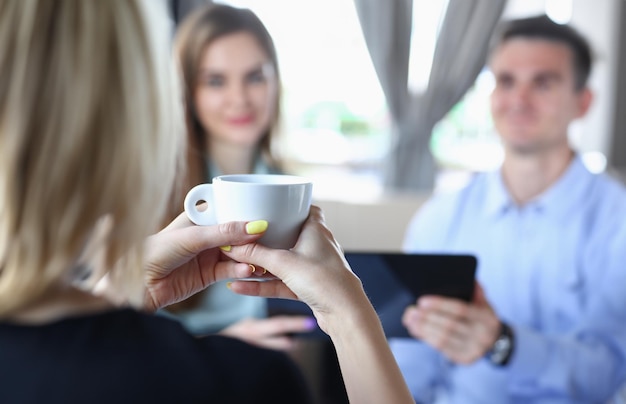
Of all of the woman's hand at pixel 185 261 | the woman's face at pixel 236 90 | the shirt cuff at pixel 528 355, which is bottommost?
the shirt cuff at pixel 528 355

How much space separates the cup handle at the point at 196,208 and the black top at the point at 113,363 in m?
0.07

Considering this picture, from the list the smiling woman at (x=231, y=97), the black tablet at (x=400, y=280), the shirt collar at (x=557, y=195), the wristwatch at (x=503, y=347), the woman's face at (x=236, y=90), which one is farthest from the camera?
the shirt collar at (x=557, y=195)

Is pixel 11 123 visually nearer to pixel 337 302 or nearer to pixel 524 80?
pixel 337 302

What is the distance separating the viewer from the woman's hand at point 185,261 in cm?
38

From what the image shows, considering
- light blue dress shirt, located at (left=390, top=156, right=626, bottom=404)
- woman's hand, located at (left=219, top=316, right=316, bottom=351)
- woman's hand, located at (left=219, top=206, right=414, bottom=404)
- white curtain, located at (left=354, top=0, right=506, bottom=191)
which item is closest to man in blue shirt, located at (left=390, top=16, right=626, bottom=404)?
light blue dress shirt, located at (left=390, top=156, right=626, bottom=404)

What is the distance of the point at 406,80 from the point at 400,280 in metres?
1.78

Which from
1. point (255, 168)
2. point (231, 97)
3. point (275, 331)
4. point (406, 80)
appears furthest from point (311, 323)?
point (406, 80)

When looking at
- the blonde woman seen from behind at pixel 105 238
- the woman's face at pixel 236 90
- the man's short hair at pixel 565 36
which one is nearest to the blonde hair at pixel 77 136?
the blonde woman seen from behind at pixel 105 238

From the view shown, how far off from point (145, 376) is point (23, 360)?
0.22 ft

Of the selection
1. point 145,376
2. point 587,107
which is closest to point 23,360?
point 145,376

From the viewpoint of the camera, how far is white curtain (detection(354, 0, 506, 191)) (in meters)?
2.19

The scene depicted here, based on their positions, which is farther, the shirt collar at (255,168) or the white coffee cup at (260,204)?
the shirt collar at (255,168)

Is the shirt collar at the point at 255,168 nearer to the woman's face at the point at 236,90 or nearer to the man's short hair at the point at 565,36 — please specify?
the woman's face at the point at 236,90

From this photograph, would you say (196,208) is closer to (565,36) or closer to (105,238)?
(105,238)
